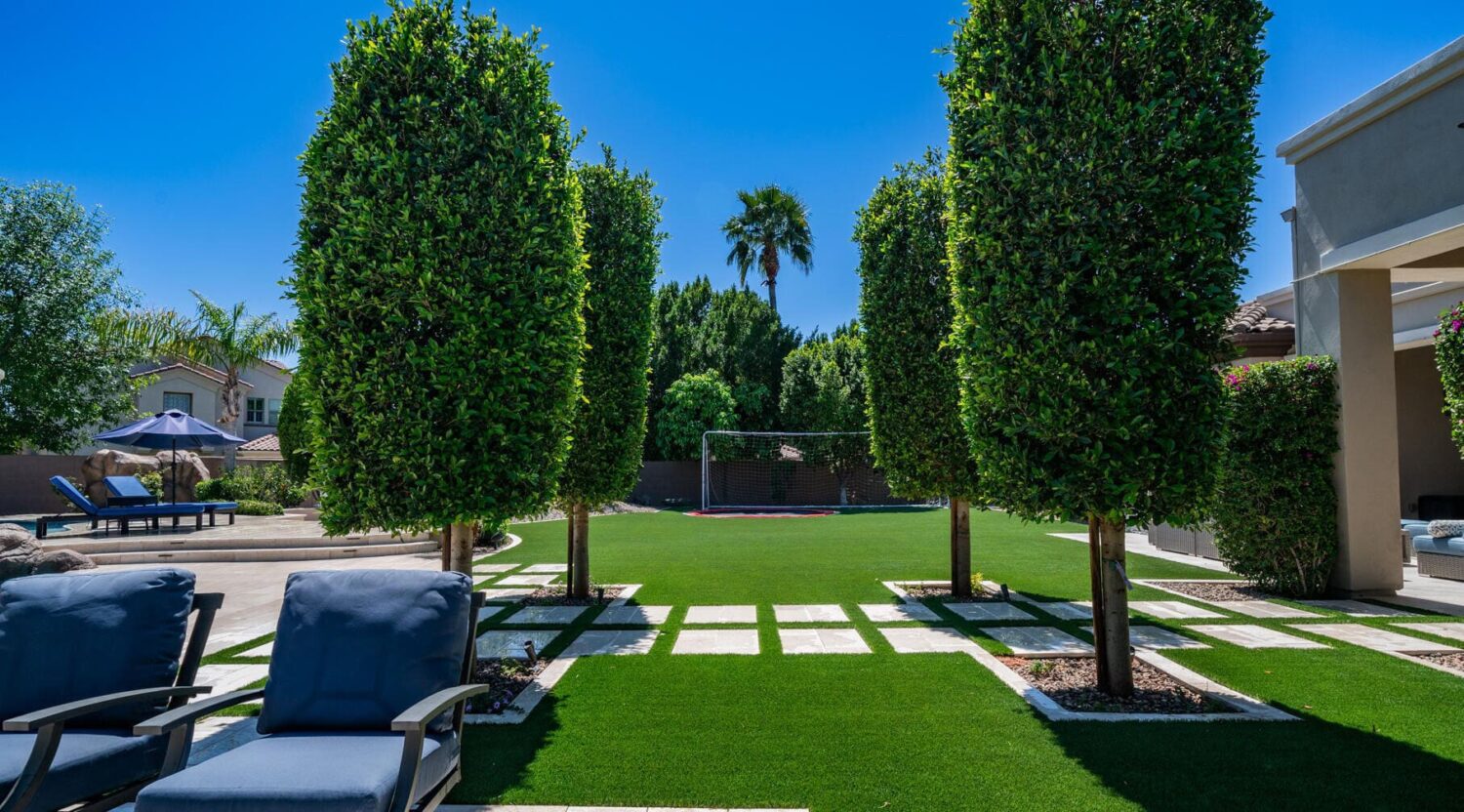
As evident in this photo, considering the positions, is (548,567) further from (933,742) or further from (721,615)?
(933,742)

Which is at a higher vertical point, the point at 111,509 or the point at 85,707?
the point at 85,707

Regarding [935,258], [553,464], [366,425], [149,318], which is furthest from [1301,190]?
[149,318]

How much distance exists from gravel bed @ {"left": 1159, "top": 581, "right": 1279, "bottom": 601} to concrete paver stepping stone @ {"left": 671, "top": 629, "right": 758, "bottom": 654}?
18.0 ft

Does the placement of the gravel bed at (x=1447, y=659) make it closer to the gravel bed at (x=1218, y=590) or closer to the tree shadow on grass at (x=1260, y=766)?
the tree shadow on grass at (x=1260, y=766)

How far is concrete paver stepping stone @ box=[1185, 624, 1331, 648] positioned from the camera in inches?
230

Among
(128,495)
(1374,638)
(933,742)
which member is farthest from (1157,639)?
(128,495)

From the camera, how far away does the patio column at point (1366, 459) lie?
762cm

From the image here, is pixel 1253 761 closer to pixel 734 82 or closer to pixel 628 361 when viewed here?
pixel 628 361

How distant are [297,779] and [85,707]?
825 mm

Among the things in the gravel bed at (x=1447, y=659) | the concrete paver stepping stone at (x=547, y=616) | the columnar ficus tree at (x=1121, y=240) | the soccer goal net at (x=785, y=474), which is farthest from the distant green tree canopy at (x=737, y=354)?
the columnar ficus tree at (x=1121, y=240)

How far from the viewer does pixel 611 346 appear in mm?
8125

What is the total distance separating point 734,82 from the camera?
44.0 ft

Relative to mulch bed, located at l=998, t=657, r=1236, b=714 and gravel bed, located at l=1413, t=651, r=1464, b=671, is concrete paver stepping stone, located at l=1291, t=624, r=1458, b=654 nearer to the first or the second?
gravel bed, located at l=1413, t=651, r=1464, b=671

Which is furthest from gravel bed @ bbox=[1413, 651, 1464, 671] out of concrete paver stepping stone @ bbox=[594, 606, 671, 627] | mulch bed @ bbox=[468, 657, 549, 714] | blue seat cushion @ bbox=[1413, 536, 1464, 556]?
Result: mulch bed @ bbox=[468, 657, 549, 714]
